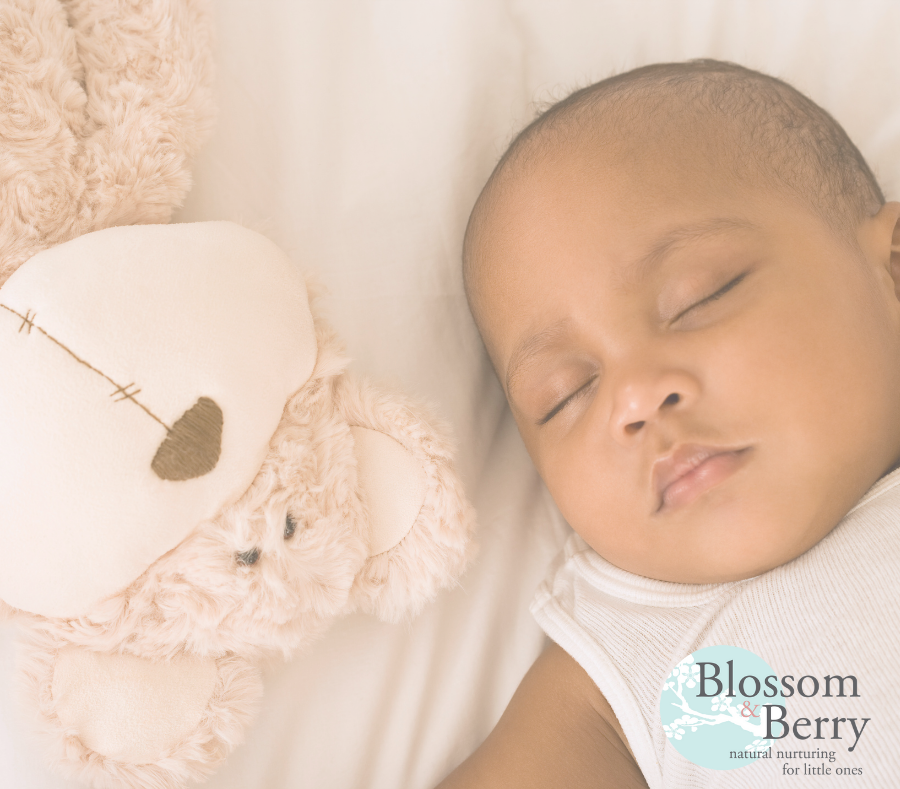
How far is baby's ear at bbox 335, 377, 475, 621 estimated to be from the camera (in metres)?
0.74

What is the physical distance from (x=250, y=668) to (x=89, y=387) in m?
0.33

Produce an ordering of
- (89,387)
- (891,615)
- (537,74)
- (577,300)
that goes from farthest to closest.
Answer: (537,74) < (577,300) < (891,615) < (89,387)

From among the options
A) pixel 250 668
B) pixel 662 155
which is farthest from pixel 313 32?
pixel 250 668

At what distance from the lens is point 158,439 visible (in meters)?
0.58

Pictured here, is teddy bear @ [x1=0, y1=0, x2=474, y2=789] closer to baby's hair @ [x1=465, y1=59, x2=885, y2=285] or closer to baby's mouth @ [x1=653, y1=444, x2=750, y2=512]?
baby's mouth @ [x1=653, y1=444, x2=750, y2=512]

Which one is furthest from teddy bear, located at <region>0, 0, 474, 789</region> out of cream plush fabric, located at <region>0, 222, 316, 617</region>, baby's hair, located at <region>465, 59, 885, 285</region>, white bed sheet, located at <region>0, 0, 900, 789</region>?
baby's hair, located at <region>465, 59, 885, 285</region>

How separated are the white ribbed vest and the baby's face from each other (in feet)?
0.11

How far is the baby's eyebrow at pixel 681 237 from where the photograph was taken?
0.81 m

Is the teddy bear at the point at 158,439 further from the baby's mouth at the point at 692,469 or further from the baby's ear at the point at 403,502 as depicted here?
the baby's mouth at the point at 692,469

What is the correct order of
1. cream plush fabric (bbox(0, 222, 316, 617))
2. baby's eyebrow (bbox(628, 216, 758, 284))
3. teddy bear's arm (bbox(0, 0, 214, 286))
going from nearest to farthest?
cream plush fabric (bbox(0, 222, 316, 617)) < teddy bear's arm (bbox(0, 0, 214, 286)) < baby's eyebrow (bbox(628, 216, 758, 284))

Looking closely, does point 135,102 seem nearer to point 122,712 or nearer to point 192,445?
point 192,445

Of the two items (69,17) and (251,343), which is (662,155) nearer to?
(251,343)

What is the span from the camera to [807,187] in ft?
2.88

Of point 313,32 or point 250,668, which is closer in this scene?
point 250,668
